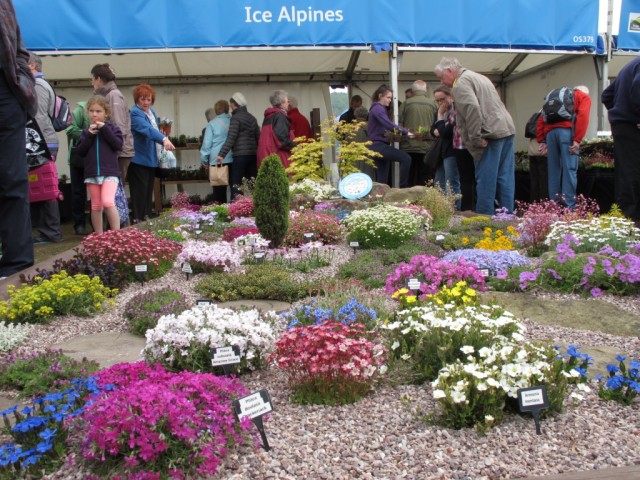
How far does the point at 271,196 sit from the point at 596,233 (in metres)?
3.20

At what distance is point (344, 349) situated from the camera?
10.4 ft

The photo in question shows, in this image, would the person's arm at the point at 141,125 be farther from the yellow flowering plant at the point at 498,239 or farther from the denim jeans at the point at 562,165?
the denim jeans at the point at 562,165

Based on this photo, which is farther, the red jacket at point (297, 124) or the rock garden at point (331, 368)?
the red jacket at point (297, 124)

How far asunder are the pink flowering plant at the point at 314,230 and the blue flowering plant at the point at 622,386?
461 centimetres

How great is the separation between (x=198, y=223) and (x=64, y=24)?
476 cm

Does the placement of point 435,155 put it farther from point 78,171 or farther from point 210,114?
point 78,171

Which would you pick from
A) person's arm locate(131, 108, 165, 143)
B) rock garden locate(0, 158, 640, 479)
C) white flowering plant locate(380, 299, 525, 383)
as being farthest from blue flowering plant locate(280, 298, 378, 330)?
person's arm locate(131, 108, 165, 143)

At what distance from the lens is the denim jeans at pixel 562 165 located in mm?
9891

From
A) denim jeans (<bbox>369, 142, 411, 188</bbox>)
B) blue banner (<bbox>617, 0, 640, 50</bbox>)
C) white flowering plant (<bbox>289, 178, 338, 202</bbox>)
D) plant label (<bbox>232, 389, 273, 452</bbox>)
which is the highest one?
blue banner (<bbox>617, 0, 640, 50</bbox>)

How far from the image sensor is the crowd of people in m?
5.55

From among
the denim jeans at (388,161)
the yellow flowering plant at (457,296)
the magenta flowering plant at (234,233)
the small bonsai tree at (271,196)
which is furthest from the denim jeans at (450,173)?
the yellow flowering plant at (457,296)

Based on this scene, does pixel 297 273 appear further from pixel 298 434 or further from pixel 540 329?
pixel 298 434

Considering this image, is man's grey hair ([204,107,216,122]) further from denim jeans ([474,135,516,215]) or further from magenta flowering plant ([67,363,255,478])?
magenta flowering plant ([67,363,255,478])

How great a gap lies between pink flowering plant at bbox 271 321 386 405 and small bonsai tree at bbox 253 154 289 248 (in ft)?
11.7
